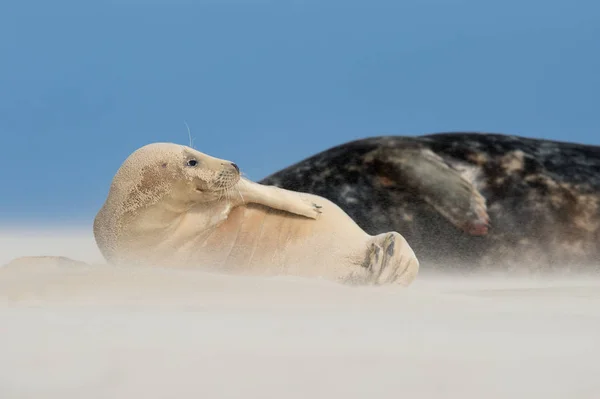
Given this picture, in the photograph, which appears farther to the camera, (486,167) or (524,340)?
(486,167)

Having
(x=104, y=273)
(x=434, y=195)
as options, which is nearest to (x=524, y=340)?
(x=104, y=273)

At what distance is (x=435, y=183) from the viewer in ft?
21.9

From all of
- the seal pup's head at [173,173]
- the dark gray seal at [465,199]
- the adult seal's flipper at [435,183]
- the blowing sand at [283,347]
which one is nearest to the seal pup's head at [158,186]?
the seal pup's head at [173,173]

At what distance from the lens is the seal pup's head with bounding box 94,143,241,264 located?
414 cm

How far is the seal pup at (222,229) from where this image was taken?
417 centimetres

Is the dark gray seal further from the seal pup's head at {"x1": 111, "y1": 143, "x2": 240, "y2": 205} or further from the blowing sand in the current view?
the blowing sand

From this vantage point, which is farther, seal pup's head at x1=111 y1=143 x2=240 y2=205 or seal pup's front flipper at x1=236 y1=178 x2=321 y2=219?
seal pup's front flipper at x1=236 y1=178 x2=321 y2=219

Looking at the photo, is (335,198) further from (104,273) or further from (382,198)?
(104,273)

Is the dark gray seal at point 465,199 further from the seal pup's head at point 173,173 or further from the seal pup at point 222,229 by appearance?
the seal pup's head at point 173,173

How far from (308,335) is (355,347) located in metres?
0.20

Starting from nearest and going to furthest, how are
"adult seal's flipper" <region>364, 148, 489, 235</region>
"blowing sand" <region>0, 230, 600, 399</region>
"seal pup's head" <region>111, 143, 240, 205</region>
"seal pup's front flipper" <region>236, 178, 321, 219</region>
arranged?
1. "blowing sand" <region>0, 230, 600, 399</region>
2. "seal pup's head" <region>111, 143, 240, 205</region>
3. "seal pup's front flipper" <region>236, 178, 321, 219</region>
4. "adult seal's flipper" <region>364, 148, 489, 235</region>

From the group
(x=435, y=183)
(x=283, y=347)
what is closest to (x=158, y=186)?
(x=283, y=347)

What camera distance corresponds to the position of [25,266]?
431 cm

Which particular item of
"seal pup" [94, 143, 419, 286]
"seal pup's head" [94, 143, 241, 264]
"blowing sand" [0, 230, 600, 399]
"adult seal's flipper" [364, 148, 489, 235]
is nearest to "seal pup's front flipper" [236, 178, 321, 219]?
"seal pup" [94, 143, 419, 286]
